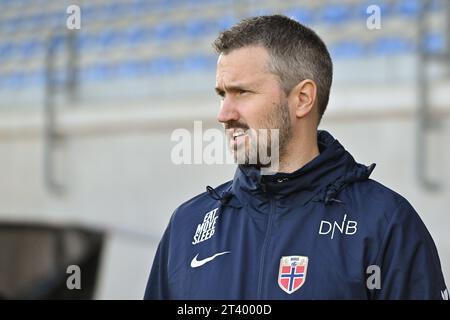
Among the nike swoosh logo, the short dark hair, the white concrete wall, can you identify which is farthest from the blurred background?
the nike swoosh logo

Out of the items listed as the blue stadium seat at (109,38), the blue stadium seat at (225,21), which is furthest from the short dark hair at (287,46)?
the blue stadium seat at (109,38)

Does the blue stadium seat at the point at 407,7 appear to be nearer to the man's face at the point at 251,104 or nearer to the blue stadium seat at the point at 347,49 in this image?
the blue stadium seat at the point at 347,49

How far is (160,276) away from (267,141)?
278 mm

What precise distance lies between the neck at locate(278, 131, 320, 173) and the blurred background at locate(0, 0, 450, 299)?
2.46 metres

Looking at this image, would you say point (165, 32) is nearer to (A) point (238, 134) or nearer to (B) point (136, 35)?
(B) point (136, 35)

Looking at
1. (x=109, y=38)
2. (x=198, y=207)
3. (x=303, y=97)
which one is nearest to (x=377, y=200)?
(x=303, y=97)

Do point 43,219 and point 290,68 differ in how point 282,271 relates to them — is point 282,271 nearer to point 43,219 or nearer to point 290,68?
point 290,68

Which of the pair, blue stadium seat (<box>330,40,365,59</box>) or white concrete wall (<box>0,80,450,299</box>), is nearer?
white concrete wall (<box>0,80,450,299</box>)

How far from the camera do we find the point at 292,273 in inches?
45.1

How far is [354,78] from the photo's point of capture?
4.25 meters

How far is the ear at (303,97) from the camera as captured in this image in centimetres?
124

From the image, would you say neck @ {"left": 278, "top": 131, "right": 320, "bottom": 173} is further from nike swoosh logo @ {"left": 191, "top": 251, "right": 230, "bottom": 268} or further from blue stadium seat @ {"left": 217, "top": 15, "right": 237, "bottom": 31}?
blue stadium seat @ {"left": 217, "top": 15, "right": 237, "bottom": 31}

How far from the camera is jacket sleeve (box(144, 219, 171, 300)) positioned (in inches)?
49.6
